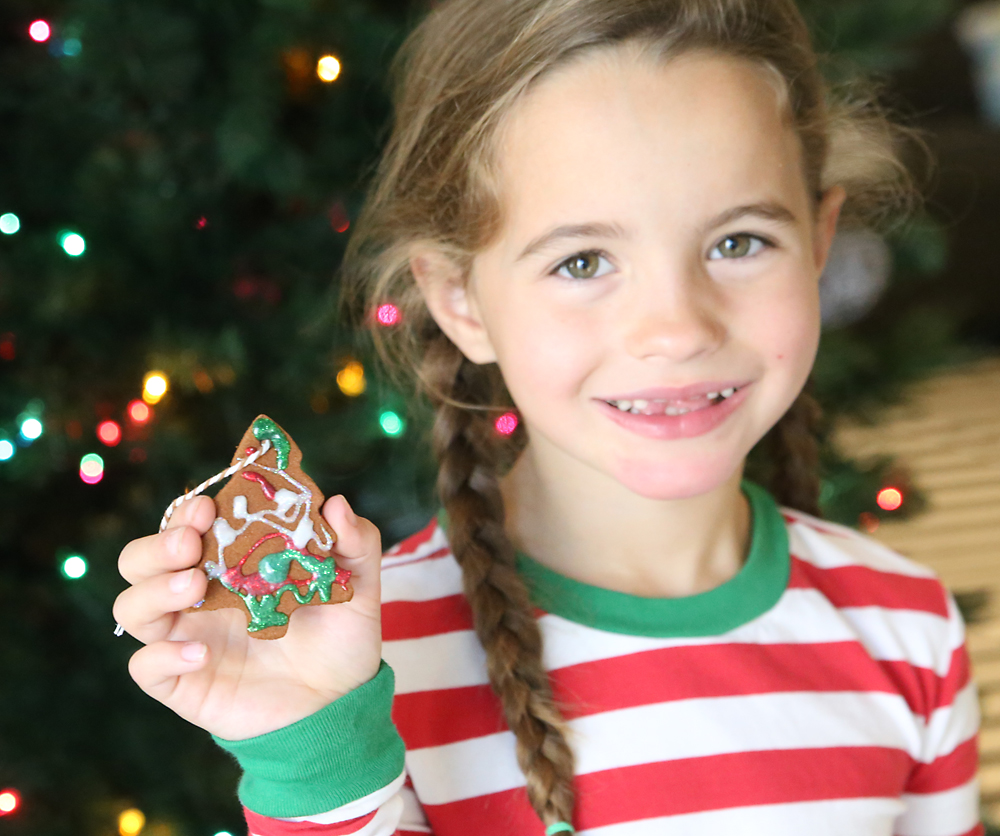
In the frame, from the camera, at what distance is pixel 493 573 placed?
996mm

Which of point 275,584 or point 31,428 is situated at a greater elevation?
point 275,584

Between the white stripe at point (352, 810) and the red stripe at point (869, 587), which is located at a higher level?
the white stripe at point (352, 810)

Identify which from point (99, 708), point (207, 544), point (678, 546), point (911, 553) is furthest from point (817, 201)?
point (911, 553)

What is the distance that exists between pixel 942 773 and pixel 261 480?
767 mm

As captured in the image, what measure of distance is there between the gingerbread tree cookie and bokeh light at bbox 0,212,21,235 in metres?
0.65

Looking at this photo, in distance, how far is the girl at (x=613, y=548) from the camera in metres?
0.83

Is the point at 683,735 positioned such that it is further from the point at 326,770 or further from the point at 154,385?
the point at 154,385

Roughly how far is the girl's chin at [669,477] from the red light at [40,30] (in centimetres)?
86

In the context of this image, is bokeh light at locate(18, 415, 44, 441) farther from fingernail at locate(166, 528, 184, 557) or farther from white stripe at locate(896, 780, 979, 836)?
white stripe at locate(896, 780, 979, 836)

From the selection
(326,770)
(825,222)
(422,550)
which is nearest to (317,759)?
(326,770)

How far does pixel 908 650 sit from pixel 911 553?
1557mm

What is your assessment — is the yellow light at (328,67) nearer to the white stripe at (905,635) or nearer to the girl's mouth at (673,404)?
the girl's mouth at (673,404)

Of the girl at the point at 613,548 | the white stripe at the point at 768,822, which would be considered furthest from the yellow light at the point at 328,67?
the white stripe at the point at 768,822

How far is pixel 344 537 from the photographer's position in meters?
0.77
